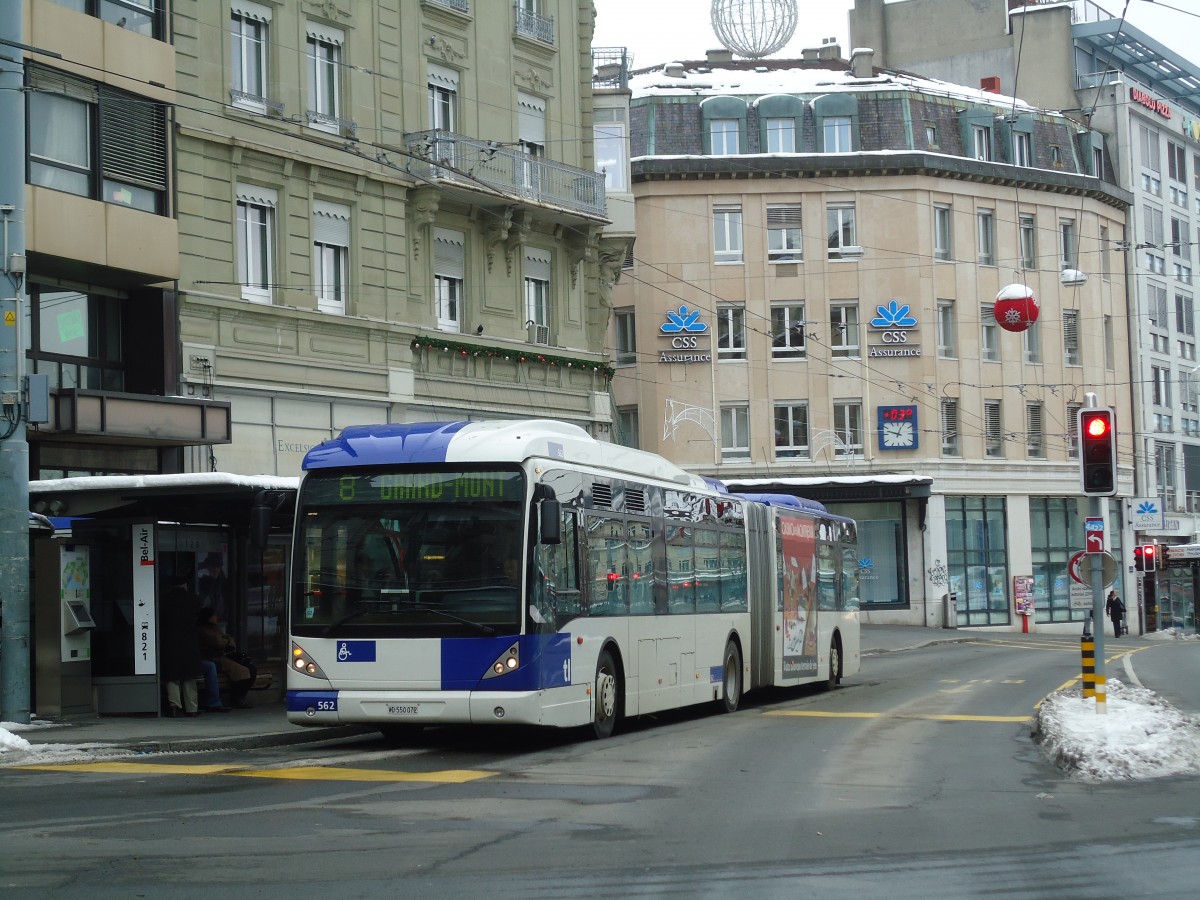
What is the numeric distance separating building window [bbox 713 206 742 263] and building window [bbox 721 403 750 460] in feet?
15.6

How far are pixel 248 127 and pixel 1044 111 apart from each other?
3932 cm

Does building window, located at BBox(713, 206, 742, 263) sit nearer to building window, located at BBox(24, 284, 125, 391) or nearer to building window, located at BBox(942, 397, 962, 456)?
building window, located at BBox(942, 397, 962, 456)

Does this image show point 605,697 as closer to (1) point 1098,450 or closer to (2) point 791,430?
(1) point 1098,450

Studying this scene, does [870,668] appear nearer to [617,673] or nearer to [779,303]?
[617,673]

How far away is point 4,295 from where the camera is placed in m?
17.4

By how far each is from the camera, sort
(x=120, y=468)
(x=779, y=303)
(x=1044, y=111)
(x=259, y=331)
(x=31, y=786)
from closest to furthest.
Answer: (x=31, y=786), (x=120, y=468), (x=259, y=331), (x=779, y=303), (x=1044, y=111)

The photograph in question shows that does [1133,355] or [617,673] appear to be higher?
[1133,355]

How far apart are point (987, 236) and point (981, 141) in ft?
10.6

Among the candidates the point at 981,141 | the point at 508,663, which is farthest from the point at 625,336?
the point at 508,663

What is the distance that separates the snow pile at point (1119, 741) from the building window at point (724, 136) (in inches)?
1521

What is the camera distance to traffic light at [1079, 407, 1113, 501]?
1684cm

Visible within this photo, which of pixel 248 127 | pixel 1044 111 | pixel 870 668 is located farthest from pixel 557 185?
pixel 1044 111

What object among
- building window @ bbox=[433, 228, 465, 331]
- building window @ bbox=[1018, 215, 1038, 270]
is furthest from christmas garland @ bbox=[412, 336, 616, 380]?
building window @ bbox=[1018, 215, 1038, 270]

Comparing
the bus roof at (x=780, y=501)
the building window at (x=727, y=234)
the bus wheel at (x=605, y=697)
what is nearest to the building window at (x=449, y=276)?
the bus roof at (x=780, y=501)
